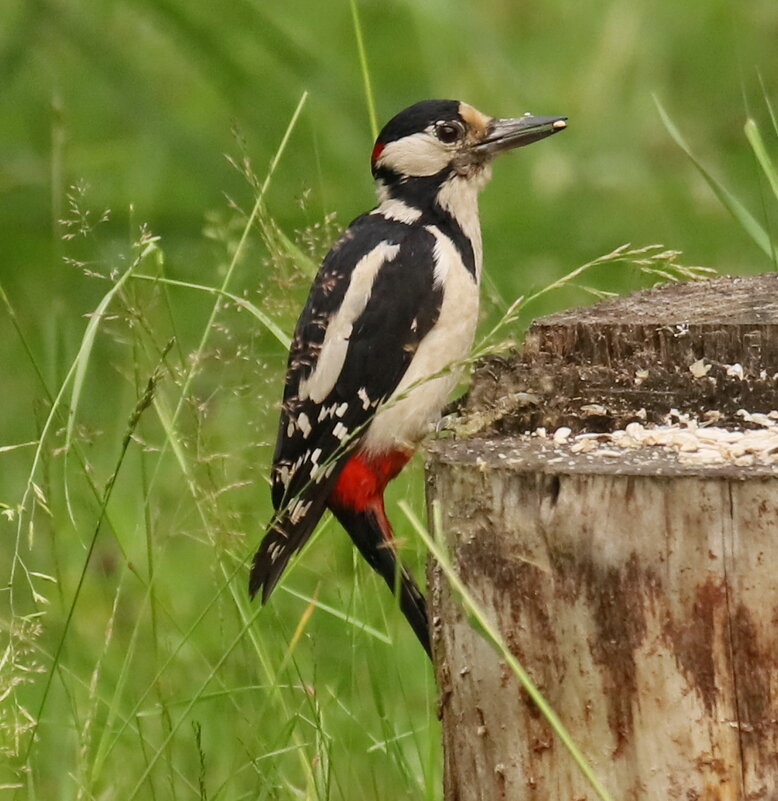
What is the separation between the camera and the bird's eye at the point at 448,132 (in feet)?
12.2

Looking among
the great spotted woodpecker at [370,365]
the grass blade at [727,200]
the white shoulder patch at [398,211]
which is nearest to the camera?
the grass blade at [727,200]

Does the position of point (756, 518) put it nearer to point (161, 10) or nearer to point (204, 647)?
point (204, 647)

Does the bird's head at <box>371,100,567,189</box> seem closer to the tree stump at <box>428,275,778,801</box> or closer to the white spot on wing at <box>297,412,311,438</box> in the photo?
the white spot on wing at <box>297,412,311,438</box>

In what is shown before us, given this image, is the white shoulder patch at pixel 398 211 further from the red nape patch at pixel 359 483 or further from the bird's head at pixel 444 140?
the red nape patch at pixel 359 483

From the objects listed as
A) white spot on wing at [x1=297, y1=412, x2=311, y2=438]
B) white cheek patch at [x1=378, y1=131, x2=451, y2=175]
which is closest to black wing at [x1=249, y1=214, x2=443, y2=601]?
white spot on wing at [x1=297, y1=412, x2=311, y2=438]

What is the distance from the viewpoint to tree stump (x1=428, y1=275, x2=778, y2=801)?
2080mm

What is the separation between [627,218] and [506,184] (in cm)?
42

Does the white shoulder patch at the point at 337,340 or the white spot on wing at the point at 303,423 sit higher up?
the white shoulder patch at the point at 337,340

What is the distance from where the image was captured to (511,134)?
373 cm

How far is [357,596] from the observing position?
2.96 m

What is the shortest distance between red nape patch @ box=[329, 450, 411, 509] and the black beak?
2.42ft

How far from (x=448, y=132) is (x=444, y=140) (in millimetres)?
19

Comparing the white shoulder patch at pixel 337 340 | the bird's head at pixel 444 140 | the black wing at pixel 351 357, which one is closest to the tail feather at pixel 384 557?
the black wing at pixel 351 357

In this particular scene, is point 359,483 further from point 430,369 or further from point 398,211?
point 398,211
